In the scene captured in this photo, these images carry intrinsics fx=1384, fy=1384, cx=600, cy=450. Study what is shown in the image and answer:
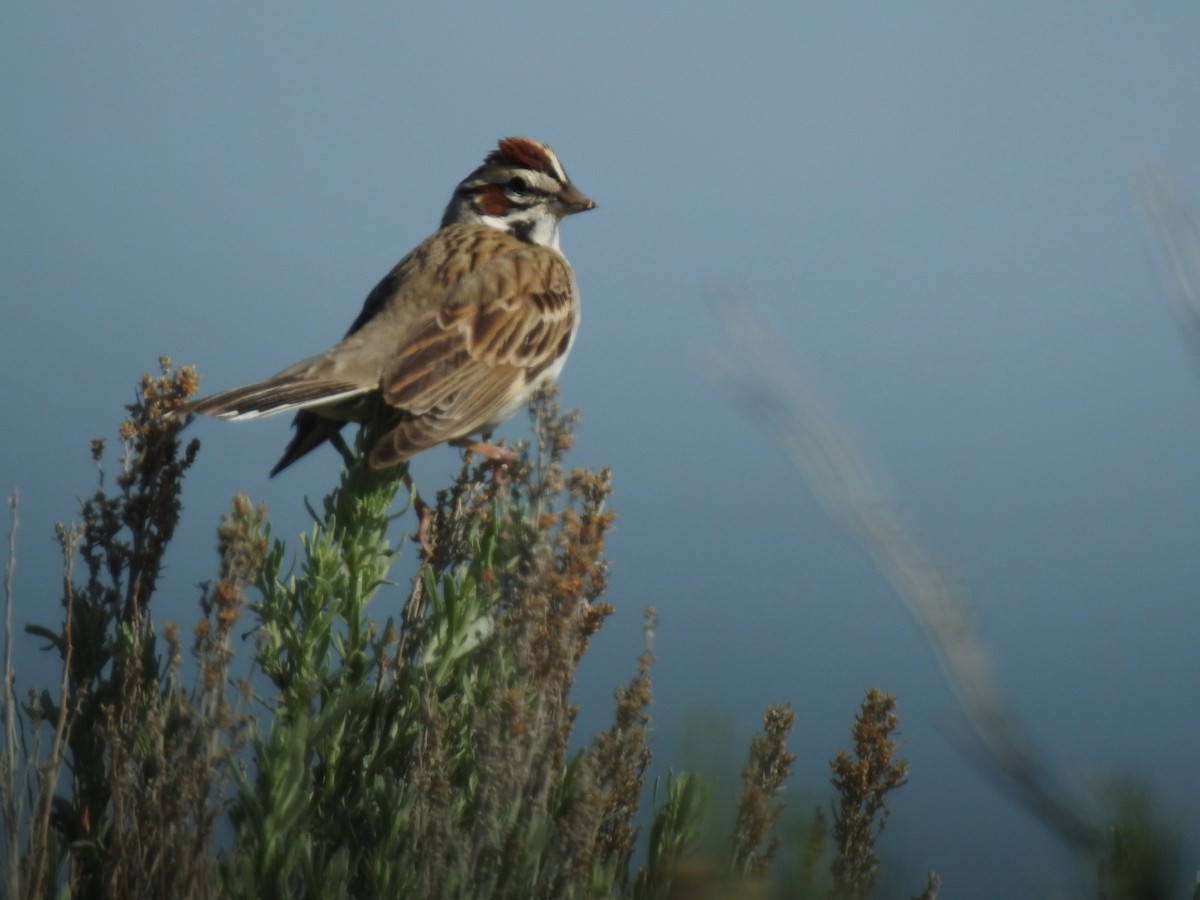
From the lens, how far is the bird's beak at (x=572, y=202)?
218 inches

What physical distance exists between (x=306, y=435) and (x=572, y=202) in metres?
1.97

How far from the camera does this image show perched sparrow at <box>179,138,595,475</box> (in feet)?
12.6

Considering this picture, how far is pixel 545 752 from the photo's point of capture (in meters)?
2.41

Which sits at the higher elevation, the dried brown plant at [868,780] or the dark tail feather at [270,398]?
the dark tail feather at [270,398]

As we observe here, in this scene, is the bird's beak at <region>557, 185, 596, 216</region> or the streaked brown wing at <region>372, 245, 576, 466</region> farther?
the bird's beak at <region>557, 185, 596, 216</region>

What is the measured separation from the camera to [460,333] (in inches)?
177

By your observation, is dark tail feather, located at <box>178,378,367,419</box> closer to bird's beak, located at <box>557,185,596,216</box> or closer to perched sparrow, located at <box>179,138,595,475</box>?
perched sparrow, located at <box>179,138,595,475</box>

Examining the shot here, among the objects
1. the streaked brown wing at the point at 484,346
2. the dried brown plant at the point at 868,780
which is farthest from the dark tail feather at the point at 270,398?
the dried brown plant at the point at 868,780

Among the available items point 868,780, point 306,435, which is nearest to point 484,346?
point 306,435

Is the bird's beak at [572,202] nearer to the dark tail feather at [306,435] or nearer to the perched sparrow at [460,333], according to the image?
the perched sparrow at [460,333]

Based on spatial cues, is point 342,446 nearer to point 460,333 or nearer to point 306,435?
point 306,435

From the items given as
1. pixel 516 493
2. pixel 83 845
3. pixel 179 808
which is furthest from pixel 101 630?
pixel 516 493

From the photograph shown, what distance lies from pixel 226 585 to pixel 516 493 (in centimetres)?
64

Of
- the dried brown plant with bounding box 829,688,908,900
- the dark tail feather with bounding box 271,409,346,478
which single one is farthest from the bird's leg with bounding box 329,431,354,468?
the dried brown plant with bounding box 829,688,908,900
